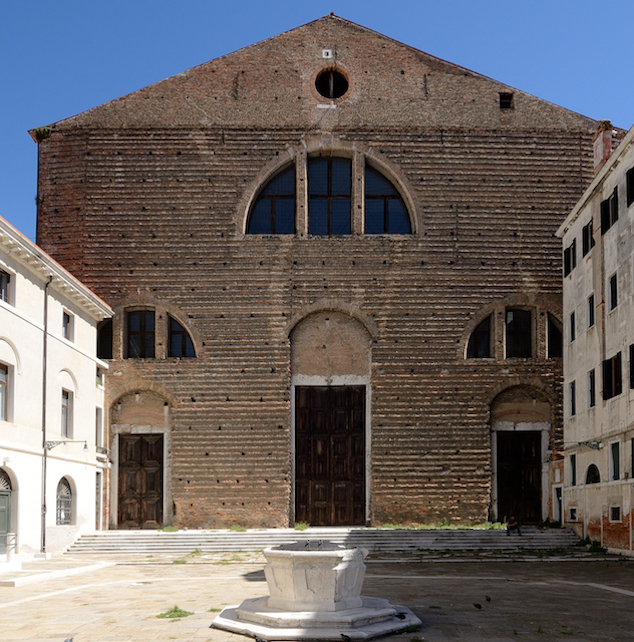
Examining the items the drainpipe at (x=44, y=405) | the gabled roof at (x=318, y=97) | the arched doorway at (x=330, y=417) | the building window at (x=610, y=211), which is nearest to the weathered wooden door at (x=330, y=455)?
the arched doorway at (x=330, y=417)

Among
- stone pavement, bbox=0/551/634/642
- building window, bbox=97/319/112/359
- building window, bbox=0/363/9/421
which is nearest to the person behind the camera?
stone pavement, bbox=0/551/634/642

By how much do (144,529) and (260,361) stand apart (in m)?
6.05

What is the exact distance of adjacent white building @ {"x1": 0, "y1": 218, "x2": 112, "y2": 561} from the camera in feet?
66.3

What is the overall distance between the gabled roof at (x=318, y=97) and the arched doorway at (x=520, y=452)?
868cm

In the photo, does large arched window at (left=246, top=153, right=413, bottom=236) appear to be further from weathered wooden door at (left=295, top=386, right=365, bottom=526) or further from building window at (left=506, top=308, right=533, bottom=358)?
weathered wooden door at (left=295, top=386, right=365, bottom=526)

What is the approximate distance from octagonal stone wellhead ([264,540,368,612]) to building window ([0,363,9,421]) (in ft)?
37.3

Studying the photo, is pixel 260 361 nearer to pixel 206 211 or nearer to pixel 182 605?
pixel 206 211

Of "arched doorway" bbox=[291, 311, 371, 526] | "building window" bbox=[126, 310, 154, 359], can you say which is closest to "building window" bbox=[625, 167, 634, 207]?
"arched doorway" bbox=[291, 311, 371, 526]

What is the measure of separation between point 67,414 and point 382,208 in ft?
37.6

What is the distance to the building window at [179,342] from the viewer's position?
27.4m

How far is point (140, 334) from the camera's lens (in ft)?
90.6

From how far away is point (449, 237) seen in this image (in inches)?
1085

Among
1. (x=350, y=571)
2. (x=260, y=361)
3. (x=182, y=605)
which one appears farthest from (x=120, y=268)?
(x=350, y=571)

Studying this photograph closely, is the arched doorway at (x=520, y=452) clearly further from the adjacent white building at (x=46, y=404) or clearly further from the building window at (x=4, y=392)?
the building window at (x=4, y=392)
